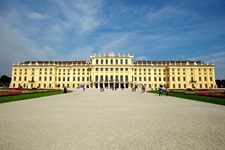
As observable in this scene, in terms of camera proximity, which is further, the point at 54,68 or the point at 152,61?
the point at 152,61

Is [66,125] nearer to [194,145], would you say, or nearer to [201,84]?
[194,145]

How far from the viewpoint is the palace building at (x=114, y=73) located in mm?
60625

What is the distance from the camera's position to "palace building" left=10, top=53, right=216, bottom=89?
199 ft

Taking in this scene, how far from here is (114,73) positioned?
6072cm

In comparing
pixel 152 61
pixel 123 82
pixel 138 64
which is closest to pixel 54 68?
pixel 123 82

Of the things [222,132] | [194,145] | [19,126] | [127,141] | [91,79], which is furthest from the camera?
[91,79]

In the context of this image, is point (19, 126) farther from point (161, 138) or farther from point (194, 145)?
point (194, 145)

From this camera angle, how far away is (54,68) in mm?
63438

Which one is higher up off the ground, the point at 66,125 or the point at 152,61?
the point at 152,61

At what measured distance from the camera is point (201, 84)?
2394 inches

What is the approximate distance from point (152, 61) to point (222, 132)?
66143 millimetres

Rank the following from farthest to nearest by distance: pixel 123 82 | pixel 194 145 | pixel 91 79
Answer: pixel 91 79, pixel 123 82, pixel 194 145

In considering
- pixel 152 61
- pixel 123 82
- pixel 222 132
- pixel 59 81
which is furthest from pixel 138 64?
pixel 222 132

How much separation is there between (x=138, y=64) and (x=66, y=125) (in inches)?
2393
